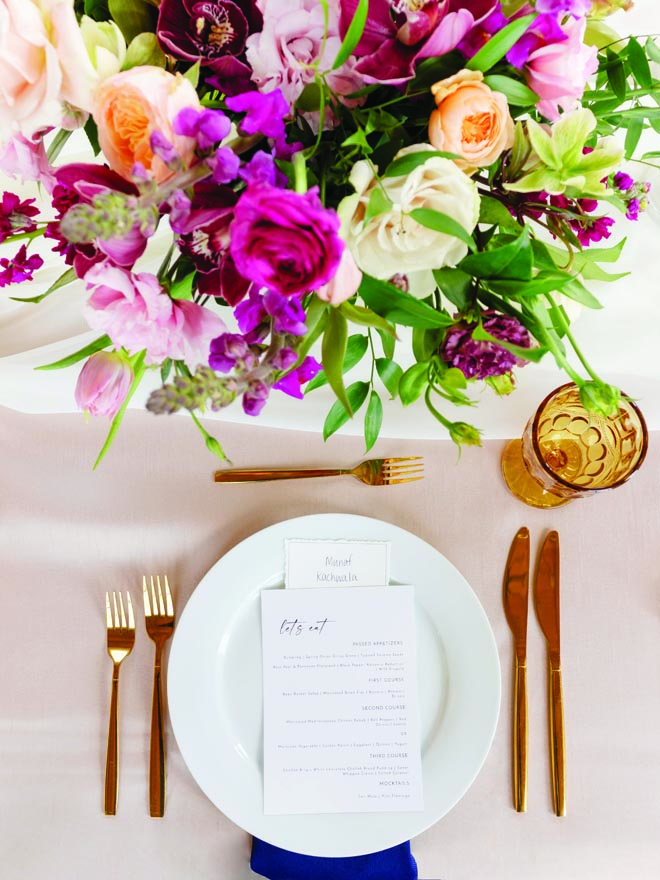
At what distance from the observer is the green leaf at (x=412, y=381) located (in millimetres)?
479

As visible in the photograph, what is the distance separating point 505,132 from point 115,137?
19cm

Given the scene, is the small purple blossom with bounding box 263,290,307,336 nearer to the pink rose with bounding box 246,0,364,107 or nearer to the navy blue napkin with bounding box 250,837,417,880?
the pink rose with bounding box 246,0,364,107


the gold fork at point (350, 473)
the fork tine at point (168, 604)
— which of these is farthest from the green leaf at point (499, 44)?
the fork tine at point (168, 604)

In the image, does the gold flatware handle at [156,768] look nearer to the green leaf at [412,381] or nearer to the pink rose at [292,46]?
the green leaf at [412,381]

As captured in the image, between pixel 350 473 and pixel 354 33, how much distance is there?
530 millimetres

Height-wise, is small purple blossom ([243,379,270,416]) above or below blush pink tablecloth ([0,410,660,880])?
above

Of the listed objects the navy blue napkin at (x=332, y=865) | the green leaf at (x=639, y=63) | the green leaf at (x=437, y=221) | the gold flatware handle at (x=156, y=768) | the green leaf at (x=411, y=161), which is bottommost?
the navy blue napkin at (x=332, y=865)

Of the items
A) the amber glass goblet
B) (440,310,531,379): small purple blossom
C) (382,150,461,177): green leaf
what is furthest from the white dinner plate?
(382,150,461,177): green leaf

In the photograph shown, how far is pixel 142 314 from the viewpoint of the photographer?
1.15 ft

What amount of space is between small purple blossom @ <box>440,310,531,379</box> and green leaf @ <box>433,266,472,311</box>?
0.01 meters

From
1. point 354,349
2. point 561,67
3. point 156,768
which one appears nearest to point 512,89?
point 561,67

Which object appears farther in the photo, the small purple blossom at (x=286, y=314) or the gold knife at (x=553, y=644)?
the gold knife at (x=553, y=644)

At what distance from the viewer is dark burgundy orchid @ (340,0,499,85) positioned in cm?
32

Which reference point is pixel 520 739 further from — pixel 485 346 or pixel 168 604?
pixel 485 346
